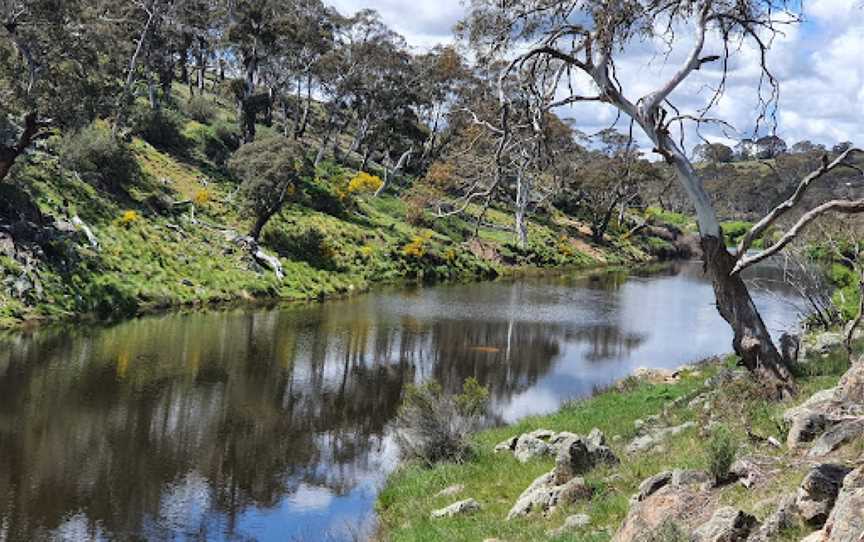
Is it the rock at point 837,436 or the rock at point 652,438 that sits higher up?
the rock at point 837,436

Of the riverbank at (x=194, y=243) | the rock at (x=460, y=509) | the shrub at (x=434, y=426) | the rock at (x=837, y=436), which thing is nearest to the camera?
the rock at (x=837, y=436)

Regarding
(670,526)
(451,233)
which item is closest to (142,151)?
(451,233)

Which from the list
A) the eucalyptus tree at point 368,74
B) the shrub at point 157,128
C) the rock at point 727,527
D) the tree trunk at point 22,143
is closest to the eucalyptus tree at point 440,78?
the eucalyptus tree at point 368,74

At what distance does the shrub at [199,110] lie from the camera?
175ft

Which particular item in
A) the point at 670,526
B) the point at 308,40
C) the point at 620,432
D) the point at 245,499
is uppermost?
the point at 308,40

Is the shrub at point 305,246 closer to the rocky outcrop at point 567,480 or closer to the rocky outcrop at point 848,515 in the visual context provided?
the rocky outcrop at point 567,480

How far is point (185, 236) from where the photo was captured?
34.9 meters

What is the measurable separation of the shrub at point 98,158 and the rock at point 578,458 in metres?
30.6

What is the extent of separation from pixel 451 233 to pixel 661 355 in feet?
92.4

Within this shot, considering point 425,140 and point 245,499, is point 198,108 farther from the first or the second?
point 245,499

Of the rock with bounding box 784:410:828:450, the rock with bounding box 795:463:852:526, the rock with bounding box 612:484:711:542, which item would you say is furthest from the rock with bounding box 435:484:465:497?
the rock with bounding box 795:463:852:526

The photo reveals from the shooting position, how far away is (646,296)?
42188 millimetres

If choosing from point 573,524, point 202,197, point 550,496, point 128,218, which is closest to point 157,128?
point 202,197

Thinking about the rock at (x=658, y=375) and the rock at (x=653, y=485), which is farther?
the rock at (x=658, y=375)
